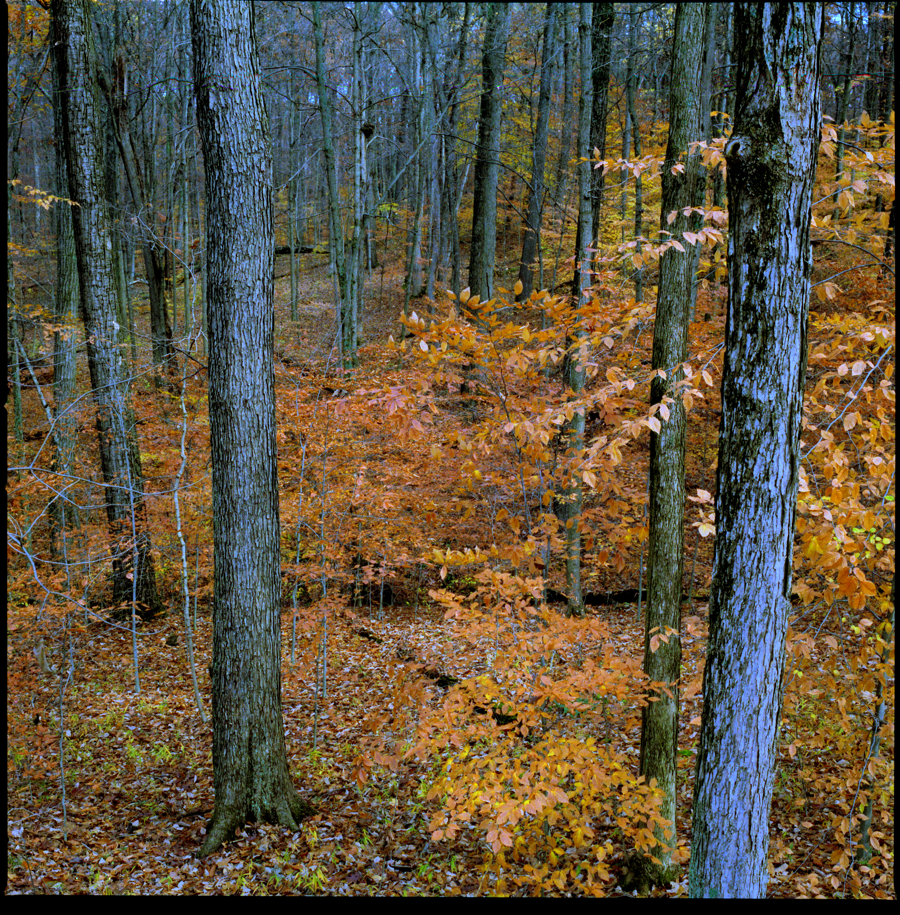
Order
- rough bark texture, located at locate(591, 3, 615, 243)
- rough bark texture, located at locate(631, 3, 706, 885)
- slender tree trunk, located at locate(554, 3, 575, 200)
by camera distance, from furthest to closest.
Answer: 1. slender tree trunk, located at locate(554, 3, 575, 200)
2. rough bark texture, located at locate(591, 3, 615, 243)
3. rough bark texture, located at locate(631, 3, 706, 885)

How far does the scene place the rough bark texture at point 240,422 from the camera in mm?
4223

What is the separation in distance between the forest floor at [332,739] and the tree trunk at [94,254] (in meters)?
0.67

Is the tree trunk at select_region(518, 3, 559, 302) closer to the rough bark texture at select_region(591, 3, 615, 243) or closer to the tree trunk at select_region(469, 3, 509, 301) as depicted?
the tree trunk at select_region(469, 3, 509, 301)

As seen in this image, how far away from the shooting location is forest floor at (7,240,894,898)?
4270 millimetres

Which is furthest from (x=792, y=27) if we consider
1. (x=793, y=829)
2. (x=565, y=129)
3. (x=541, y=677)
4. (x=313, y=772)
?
(x=565, y=129)

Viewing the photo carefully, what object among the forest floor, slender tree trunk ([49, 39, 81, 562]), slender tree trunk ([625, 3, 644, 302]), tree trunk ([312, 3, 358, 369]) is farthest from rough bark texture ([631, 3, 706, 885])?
tree trunk ([312, 3, 358, 369])

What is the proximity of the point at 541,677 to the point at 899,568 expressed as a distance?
2026mm

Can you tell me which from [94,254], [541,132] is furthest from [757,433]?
[541,132]

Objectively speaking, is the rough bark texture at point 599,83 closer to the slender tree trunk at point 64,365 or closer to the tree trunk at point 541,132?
the tree trunk at point 541,132

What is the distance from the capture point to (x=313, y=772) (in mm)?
5637

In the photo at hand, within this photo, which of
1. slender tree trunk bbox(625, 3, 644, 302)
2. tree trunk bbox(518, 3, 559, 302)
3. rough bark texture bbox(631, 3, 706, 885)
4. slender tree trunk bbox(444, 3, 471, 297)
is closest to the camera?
rough bark texture bbox(631, 3, 706, 885)

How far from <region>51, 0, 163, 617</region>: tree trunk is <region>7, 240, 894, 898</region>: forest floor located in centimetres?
67

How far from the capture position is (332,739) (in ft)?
20.7

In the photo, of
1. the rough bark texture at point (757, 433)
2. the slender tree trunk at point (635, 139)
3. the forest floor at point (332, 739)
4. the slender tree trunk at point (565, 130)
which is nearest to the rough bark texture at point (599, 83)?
the forest floor at point (332, 739)
